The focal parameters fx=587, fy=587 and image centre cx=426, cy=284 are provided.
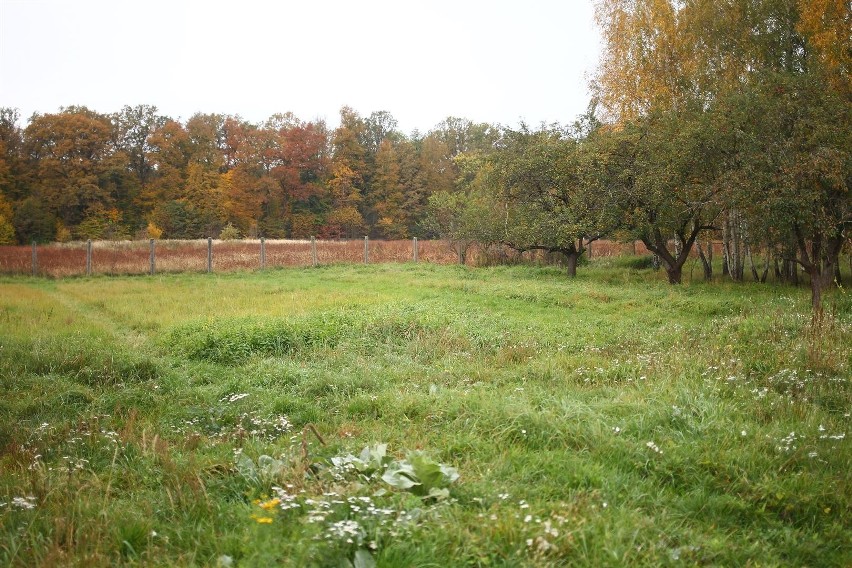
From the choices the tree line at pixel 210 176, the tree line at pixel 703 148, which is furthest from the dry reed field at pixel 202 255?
the tree line at pixel 210 176

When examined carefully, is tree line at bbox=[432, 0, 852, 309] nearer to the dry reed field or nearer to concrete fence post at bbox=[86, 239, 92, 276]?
the dry reed field

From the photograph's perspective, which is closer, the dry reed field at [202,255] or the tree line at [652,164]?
the tree line at [652,164]

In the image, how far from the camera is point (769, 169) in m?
13.3

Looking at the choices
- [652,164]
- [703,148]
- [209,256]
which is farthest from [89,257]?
[703,148]

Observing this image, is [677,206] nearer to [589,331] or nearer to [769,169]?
[769,169]

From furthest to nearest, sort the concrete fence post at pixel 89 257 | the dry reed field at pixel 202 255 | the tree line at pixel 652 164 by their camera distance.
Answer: the concrete fence post at pixel 89 257
the dry reed field at pixel 202 255
the tree line at pixel 652 164

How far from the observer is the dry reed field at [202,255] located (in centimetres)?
2506

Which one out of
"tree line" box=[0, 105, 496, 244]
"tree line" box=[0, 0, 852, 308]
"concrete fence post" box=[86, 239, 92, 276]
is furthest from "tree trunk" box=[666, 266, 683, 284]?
"tree line" box=[0, 105, 496, 244]

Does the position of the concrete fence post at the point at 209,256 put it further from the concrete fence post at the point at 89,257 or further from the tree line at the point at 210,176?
the tree line at the point at 210,176

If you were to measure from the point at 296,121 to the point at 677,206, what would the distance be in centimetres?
4552

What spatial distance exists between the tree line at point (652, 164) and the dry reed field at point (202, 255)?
84.0 inches

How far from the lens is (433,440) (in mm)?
5168

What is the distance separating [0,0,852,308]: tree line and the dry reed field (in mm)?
2134

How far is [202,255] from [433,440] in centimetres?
2476
